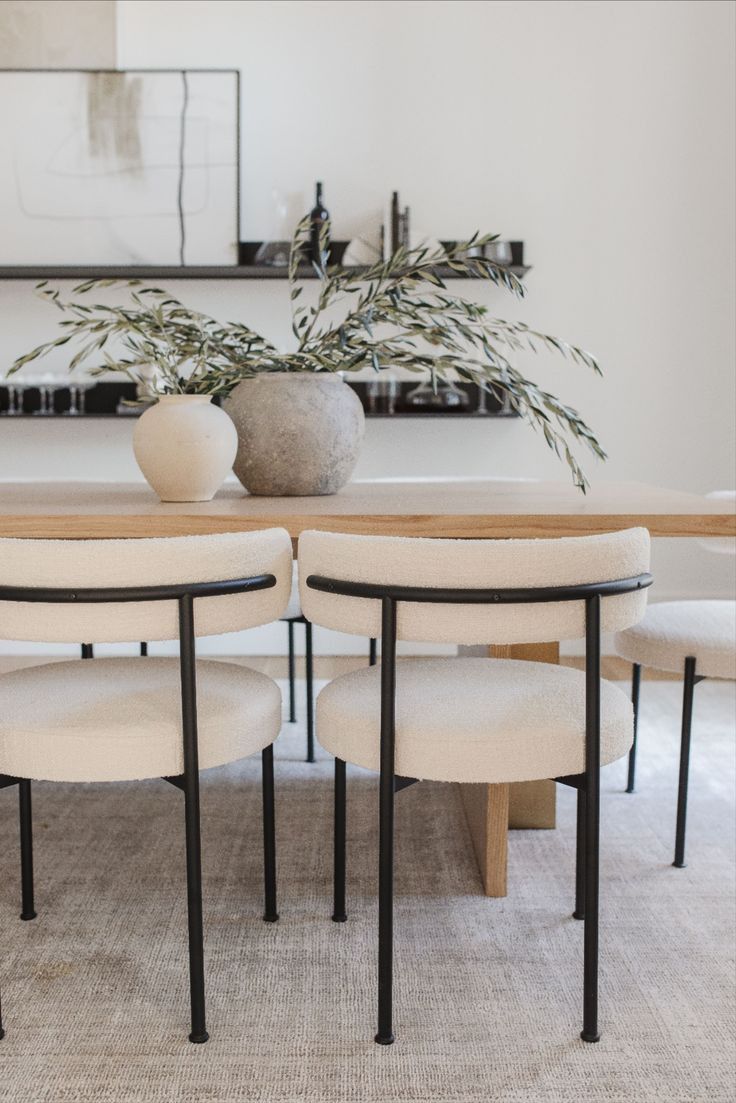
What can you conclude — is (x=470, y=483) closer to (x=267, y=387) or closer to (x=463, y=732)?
(x=267, y=387)

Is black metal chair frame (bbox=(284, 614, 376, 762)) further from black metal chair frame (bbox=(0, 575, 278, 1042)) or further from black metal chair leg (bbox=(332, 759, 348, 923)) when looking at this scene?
black metal chair frame (bbox=(0, 575, 278, 1042))

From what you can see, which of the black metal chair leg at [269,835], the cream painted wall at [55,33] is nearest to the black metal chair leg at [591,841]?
the black metal chair leg at [269,835]

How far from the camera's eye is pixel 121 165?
4.20 metres

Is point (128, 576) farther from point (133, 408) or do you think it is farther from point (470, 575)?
point (133, 408)

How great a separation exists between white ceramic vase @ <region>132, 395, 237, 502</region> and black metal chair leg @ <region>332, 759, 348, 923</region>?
61 cm

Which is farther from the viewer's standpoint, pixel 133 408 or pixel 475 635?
pixel 133 408

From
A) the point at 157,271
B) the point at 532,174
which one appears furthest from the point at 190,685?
the point at 532,174

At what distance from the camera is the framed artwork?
4.18 m

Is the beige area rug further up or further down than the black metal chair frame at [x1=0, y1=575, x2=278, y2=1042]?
further down

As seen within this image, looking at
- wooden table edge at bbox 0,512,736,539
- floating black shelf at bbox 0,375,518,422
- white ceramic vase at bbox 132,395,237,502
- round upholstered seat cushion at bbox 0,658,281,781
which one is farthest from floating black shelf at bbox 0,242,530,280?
round upholstered seat cushion at bbox 0,658,281,781

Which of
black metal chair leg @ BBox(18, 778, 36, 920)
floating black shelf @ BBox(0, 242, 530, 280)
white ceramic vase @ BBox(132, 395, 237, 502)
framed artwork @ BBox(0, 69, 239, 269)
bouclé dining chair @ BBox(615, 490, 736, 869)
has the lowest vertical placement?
black metal chair leg @ BBox(18, 778, 36, 920)

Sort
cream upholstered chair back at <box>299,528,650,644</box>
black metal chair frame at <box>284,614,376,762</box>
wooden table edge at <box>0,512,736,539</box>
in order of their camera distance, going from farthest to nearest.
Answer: black metal chair frame at <box>284,614,376,762</box> → wooden table edge at <box>0,512,736,539</box> → cream upholstered chair back at <box>299,528,650,644</box>

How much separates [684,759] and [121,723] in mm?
1233

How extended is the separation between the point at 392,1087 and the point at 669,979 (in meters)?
0.55
